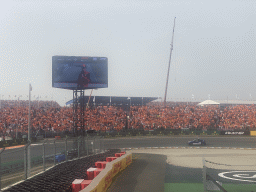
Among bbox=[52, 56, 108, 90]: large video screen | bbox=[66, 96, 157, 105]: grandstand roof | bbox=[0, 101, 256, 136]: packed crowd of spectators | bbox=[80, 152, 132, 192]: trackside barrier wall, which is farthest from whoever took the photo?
bbox=[66, 96, 157, 105]: grandstand roof

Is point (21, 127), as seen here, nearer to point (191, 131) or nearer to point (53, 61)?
point (53, 61)

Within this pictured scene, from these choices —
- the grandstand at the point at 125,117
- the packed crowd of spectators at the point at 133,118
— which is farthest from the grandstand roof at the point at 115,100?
the packed crowd of spectators at the point at 133,118

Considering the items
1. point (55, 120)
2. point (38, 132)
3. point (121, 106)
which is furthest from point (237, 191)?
point (121, 106)

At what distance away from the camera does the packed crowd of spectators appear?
4809 cm

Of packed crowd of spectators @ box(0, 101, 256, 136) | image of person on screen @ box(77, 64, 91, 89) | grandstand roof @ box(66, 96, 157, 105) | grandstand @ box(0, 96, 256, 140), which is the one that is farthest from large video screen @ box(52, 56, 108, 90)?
grandstand roof @ box(66, 96, 157, 105)

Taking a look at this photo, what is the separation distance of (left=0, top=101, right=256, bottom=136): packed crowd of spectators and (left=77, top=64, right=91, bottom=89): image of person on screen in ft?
73.1

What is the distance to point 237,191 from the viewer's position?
1081cm

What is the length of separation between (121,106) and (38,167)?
47.7 meters

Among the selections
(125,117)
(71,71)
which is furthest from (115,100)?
(71,71)

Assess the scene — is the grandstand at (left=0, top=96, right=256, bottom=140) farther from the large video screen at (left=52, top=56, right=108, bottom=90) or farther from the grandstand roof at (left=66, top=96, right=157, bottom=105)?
the large video screen at (left=52, top=56, right=108, bottom=90)

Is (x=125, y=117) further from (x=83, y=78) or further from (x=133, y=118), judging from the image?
(x=83, y=78)

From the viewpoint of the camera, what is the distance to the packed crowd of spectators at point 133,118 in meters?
48.1

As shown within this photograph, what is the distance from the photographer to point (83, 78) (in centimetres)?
2609

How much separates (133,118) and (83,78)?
3156 cm
